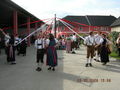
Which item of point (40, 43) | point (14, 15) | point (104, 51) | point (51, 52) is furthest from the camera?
point (14, 15)

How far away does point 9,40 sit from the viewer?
8.30 m

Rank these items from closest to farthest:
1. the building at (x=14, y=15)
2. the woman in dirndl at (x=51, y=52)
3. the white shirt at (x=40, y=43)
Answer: the woman in dirndl at (x=51, y=52) → the white shirt at (x=40, y=43) → the building at (x=14, y=15)

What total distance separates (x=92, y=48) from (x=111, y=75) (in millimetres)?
2024

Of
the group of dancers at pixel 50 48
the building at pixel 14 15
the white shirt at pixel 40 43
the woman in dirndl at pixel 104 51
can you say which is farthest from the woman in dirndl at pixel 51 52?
the building at pixel 14 15

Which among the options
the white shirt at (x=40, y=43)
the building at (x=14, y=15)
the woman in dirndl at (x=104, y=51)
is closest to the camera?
the white shirt at (x=40, y=43)

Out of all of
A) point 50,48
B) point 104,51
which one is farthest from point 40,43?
point 104,51

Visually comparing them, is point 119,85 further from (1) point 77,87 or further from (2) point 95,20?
(2) point 95,20

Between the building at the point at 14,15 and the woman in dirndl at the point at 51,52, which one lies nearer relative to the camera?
the woman in dirndl at the point at 51,52

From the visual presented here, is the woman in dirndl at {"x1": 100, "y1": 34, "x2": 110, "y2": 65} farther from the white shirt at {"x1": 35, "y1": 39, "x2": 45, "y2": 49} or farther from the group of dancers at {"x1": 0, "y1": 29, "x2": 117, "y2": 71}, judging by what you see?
the white shirt at {"x1": 35, "y1": 39, "x2": 45, "y2": 49}

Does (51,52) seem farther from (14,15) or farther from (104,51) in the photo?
(14,15)

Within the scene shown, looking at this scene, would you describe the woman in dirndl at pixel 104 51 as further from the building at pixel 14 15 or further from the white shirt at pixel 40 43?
the building at pixel 14 15

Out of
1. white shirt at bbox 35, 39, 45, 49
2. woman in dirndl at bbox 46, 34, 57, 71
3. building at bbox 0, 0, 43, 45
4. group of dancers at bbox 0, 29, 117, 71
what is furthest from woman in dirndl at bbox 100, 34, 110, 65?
building at bbox 0, 0, 43, 45

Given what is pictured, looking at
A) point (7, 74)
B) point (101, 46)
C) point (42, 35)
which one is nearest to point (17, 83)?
point (7, 74)

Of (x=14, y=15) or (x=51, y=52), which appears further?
(x=14, y=15)
